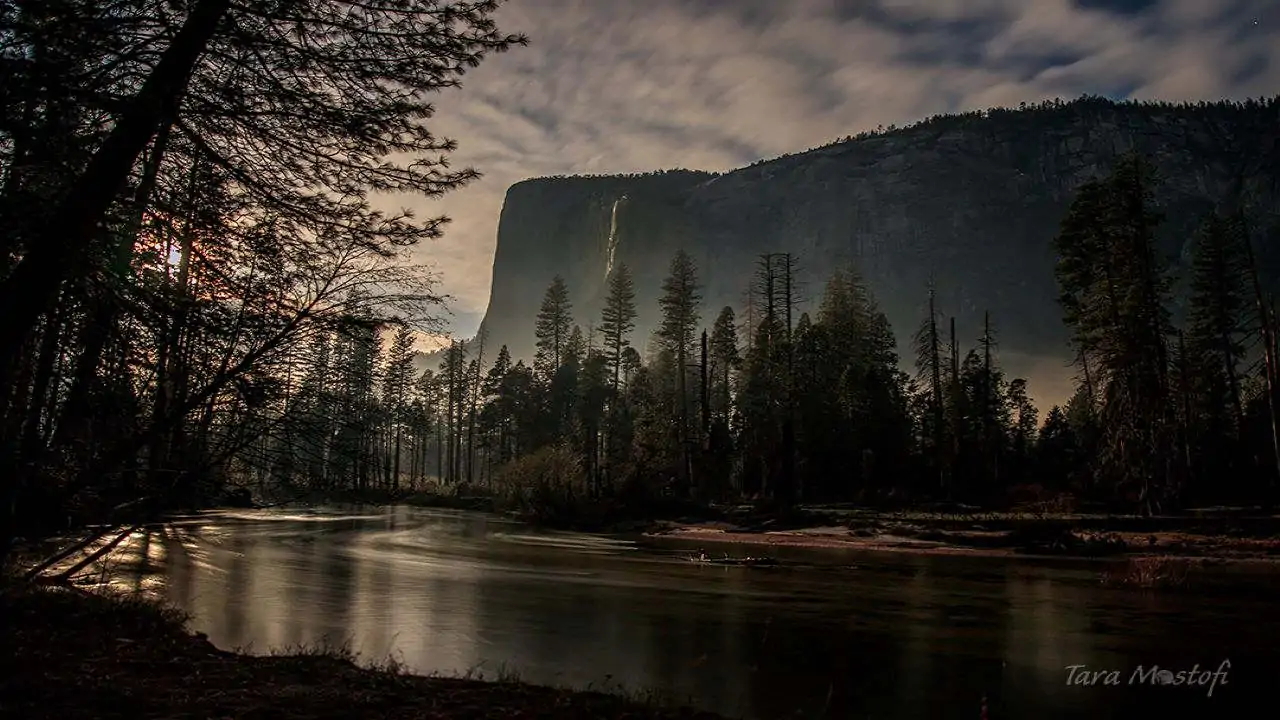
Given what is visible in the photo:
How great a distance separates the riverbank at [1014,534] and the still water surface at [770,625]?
280 centimetres

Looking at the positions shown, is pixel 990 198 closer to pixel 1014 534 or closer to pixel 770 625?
pixel 1014 534

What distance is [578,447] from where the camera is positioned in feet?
174

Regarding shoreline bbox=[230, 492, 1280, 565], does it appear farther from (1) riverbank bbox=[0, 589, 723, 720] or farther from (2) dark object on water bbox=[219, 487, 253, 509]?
(2) dark object on water bbox=[219, 487, 253, 509]

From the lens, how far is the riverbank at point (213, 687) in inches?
238

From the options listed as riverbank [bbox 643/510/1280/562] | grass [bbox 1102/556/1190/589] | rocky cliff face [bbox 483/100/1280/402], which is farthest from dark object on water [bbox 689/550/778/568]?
rocky cliff face [bbox 483/100/1280/402]

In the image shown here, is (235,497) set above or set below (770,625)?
above

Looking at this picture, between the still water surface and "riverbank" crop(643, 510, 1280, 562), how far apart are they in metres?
2.80

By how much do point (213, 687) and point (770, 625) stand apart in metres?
9.15

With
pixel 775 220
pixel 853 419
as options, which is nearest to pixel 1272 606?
pixel 853 419

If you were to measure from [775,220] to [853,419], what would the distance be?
144 m

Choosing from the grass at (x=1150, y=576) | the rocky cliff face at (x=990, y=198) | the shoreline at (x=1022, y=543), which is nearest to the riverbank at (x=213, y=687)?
the grass at (x=1150, y=576)

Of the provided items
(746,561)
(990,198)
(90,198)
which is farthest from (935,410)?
(990,198)

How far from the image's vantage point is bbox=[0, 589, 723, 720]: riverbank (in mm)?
6055

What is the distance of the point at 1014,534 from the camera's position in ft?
93.9
